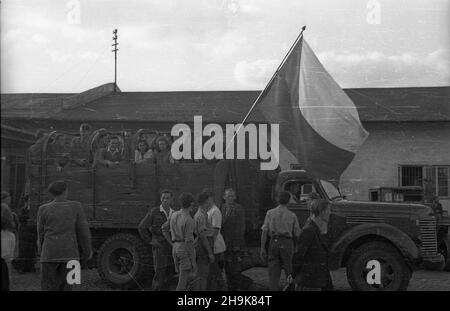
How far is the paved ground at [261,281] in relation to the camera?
7958 millimetres

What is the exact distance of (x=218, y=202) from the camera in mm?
8148

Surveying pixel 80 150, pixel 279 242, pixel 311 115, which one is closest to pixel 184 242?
pixel 279 242

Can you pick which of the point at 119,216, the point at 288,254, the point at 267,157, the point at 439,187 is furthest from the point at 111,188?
the point at 439,187

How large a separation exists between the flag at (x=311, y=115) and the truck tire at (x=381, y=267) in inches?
43.5

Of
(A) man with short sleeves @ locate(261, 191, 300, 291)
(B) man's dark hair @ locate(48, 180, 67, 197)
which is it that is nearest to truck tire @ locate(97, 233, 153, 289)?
(A) man with short sleeves @ locate(261, 191, 300, 291)

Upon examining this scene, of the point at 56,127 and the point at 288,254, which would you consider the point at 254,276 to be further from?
the point at 56,127

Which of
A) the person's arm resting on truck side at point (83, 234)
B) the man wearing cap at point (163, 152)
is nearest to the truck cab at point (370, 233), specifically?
the man wearing cap at point (163, 152)

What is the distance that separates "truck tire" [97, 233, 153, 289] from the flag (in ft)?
8.77

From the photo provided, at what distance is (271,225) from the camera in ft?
23.8

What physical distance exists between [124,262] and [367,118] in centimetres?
727

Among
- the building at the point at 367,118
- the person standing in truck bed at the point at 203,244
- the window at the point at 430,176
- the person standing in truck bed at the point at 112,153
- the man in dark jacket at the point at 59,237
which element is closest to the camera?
the man in dark jacket at the point at 59,237

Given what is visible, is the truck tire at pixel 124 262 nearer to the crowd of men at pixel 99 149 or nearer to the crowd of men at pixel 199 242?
the crowd of men at pixel 199 242

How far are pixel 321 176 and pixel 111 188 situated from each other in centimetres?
318

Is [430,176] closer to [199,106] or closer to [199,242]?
[199,106]
